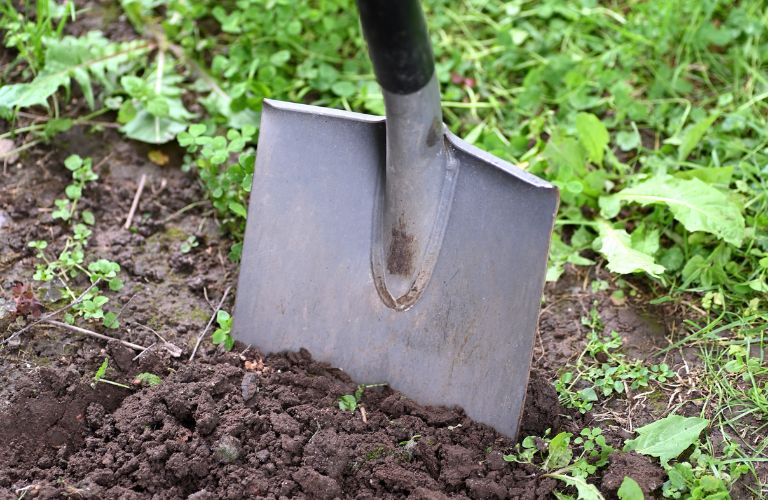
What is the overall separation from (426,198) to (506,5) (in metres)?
1.56

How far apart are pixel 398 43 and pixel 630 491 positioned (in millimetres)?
1015

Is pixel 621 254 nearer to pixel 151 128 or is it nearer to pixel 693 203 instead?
pixel 693 203

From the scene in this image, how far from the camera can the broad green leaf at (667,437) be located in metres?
1.86

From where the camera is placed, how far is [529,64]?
3.00 metres

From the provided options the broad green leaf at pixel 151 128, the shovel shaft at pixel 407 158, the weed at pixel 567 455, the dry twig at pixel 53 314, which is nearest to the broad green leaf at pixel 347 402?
the shovel shaft at pixel 407 158

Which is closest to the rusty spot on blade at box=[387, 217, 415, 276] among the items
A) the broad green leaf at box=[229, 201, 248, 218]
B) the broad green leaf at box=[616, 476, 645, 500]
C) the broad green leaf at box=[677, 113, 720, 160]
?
the broad green leaf at box=[229, 201, 248, 218]

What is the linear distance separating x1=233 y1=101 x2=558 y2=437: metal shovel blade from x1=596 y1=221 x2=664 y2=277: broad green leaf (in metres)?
0.43

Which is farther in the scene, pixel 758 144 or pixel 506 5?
pixel 506 5

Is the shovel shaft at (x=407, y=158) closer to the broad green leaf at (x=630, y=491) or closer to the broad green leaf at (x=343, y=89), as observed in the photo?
the broad green leaf at (x=630, y=491)

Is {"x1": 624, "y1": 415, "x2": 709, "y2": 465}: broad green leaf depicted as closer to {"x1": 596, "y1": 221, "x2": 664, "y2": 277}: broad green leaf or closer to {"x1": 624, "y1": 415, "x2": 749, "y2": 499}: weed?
{"x1": 624, "y1": 415, "x2": 749, "y2": 499}: weed

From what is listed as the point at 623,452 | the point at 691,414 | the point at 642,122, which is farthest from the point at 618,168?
the point at 623,452

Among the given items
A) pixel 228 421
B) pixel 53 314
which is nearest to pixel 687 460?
pixel 228 421

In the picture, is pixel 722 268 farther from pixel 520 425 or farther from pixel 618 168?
pixel 520 425

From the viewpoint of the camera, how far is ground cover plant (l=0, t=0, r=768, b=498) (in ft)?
6.18
